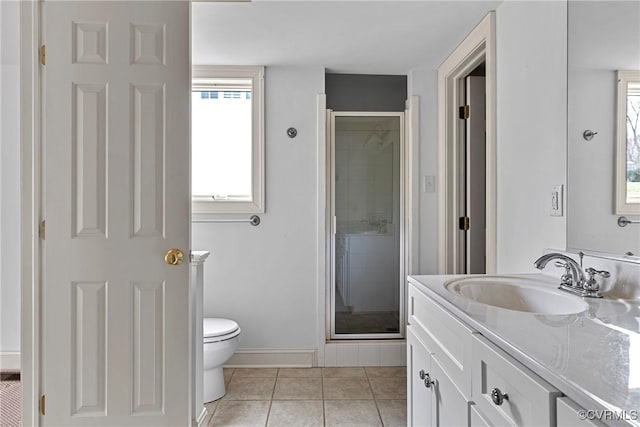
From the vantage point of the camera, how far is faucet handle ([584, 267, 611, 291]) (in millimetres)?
1235

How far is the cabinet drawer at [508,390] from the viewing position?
718mm

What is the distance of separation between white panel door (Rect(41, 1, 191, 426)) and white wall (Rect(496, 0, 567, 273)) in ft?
5.03

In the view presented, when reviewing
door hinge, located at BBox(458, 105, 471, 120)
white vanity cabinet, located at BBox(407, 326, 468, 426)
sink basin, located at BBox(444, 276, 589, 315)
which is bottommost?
white vanity cabinet, located at BBox(407, 326, 468, 426)

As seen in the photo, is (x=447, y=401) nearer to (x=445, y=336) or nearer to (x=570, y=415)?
(x=445, y=336)

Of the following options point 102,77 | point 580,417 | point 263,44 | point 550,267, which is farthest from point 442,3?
point 580,417

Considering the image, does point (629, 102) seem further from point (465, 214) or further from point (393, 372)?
point (393, 372)

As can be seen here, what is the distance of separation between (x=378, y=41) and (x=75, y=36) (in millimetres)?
1671

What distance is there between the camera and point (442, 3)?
2.01 metres

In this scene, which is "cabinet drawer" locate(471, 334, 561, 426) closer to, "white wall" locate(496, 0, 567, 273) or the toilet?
"white wall" locate(496, 0, 567, 273)

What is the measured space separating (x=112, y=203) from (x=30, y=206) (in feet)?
1.14

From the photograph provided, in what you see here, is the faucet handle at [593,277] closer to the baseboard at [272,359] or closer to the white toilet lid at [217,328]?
the white toilet lid at [217,328]

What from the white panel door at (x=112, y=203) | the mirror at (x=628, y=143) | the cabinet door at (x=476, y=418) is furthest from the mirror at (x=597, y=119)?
the white panel door at (x=112, y=203)

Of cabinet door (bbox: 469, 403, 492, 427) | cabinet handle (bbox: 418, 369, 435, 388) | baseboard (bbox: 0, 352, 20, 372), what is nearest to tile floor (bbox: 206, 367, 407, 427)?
cabinet handle (bbox: 418, 369, 435, 388)

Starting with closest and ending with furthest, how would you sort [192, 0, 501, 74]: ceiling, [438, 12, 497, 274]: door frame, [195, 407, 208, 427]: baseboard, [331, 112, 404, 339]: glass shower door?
[195, 407, 208, 427]: baseboard
[192, 0, 501, 74]: ceiling
[438, 12, 497, 274]: door frame
[331, 112, 404, 339]: glass shower door
